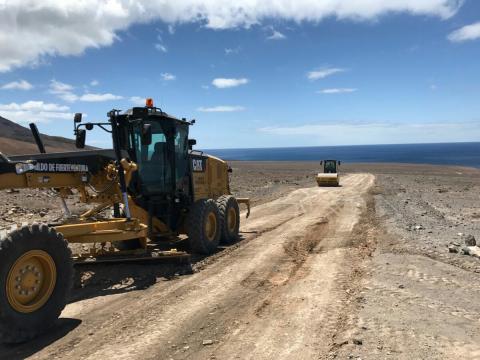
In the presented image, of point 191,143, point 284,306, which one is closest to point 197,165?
point 191,143

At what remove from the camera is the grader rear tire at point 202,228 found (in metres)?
9.56

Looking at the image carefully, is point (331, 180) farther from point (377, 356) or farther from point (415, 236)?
point (377, 356)

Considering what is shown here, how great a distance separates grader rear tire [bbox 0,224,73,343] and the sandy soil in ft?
0.72

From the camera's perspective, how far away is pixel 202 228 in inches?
379

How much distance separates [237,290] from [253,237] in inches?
193

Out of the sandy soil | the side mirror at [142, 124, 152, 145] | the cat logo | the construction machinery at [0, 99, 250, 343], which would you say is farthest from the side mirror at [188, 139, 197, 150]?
the side mirror at [142, 124, 152, 145]

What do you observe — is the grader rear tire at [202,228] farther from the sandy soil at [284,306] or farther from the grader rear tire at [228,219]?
the grader rear tire at [228,219]

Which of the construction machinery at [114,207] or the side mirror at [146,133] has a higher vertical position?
the side mirror at [146,133]

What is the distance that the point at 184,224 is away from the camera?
9.96 m

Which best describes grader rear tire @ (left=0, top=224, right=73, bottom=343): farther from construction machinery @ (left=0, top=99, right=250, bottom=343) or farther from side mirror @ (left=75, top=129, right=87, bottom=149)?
side mirror @ (left=75, top=129, right=87, bottom=149)

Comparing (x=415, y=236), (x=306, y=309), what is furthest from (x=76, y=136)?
(x=415, y=236)

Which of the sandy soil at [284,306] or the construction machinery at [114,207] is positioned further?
the construction machinery at [114,207]

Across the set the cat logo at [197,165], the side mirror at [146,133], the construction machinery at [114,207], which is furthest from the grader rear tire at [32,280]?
the cat logo at [197,165]

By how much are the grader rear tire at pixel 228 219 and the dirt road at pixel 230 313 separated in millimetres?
1005
